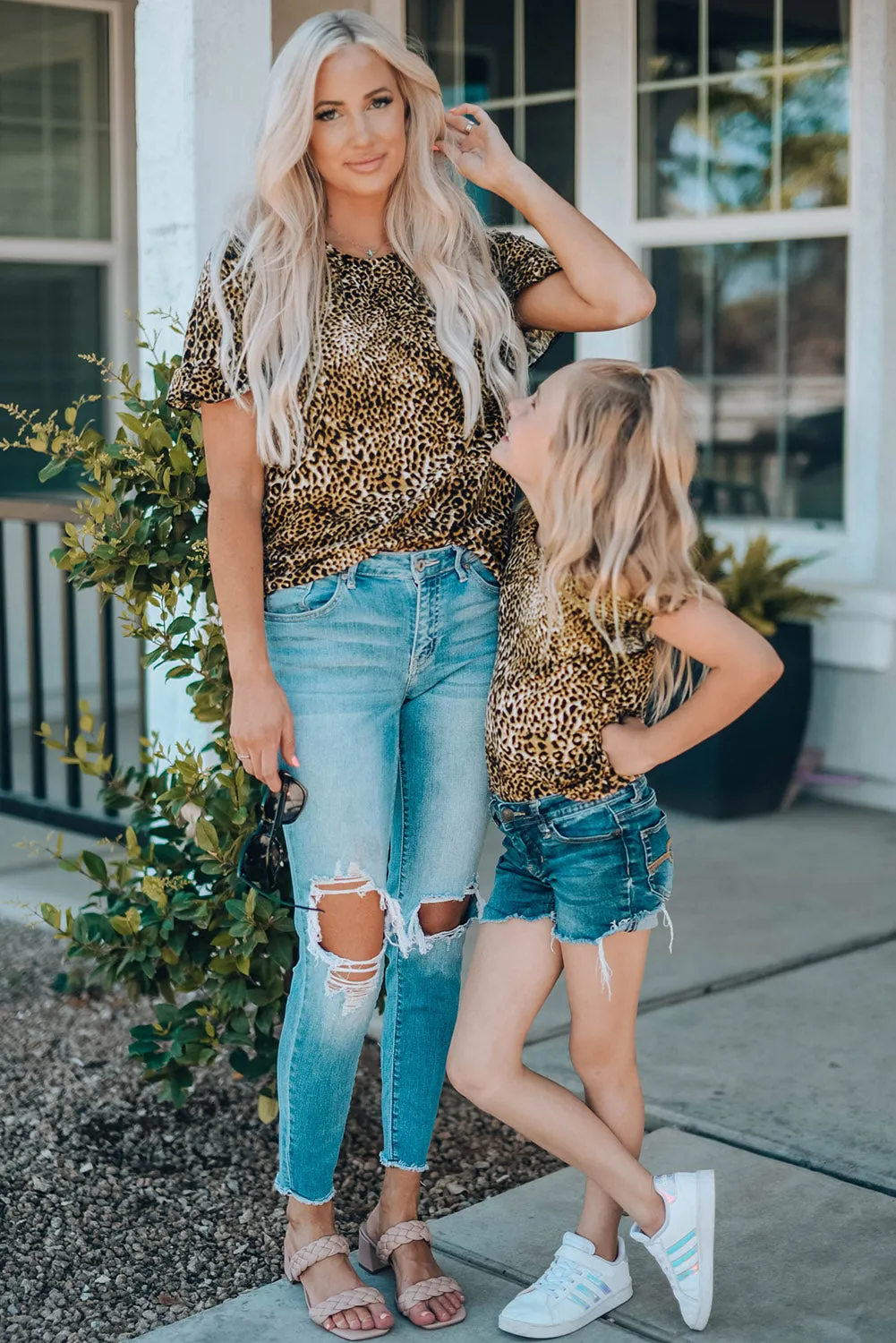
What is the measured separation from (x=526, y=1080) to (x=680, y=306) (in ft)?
13.7

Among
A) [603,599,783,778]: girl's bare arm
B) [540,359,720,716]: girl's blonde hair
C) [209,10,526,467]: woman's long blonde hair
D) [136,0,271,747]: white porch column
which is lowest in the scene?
[603,599,783,778]: girl's bare arm

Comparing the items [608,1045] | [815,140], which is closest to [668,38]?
[815,140]

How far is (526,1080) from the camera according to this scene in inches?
95.3

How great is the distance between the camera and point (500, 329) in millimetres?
2502

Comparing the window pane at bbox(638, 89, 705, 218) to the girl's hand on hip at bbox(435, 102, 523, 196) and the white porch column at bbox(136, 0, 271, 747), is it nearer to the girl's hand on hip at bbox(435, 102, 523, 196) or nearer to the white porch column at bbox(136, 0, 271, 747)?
the white porch column at bbox(136, 0, 271, 747)

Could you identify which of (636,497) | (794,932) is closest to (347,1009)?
(636,497)

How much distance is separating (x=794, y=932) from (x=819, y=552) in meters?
1.75

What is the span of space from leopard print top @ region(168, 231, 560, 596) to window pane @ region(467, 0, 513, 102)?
13.8 ft

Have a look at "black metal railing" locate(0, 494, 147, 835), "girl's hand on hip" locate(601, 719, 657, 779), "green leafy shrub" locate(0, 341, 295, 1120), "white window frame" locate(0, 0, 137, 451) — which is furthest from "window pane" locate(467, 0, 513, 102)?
"girl's hand on hip" locate(601, 719, 657, 779)

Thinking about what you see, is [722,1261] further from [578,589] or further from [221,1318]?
[578,589]

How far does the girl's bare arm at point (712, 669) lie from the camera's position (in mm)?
2242

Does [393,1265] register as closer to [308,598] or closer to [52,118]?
[308,598]

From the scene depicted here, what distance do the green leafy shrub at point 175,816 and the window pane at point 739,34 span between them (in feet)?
11.2

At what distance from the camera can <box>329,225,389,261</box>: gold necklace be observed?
2.50 m
